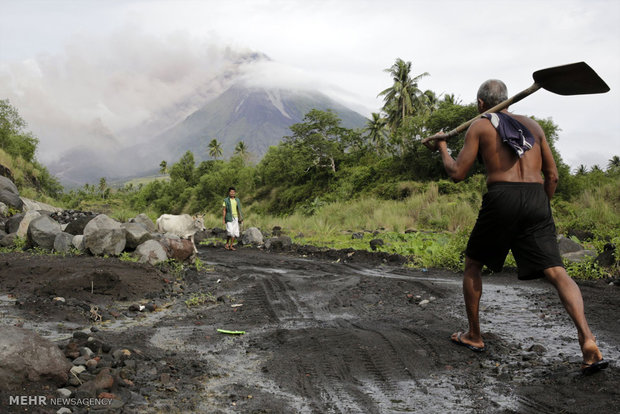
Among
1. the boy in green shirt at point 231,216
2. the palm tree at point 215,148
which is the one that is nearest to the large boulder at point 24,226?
the boy in green shirt at point 231,216

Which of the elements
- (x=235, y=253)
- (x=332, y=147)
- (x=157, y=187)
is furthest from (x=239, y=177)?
(x=235, y=253)

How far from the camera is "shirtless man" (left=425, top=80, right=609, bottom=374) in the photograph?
3.86m

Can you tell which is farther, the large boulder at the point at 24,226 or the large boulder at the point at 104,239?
the large boulder at the point at 24,226

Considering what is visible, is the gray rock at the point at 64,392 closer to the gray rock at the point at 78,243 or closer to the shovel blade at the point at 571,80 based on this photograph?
the shovel blade at the point at 571,80

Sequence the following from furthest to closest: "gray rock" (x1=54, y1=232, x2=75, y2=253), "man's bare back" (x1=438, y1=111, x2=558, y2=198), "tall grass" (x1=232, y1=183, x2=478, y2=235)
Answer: "tall grass" (x1=232, y1=183, x2=478, y2=235), "gray rock" (x1=54, y1=232, x2=75, y2=253), "man's bare back" (x1=438, y1=111, x2=558, y2=198)

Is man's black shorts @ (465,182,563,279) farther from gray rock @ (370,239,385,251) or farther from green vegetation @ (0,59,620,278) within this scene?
gray rock @ (370,239,385,251)

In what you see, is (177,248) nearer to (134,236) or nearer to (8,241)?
(134,236)

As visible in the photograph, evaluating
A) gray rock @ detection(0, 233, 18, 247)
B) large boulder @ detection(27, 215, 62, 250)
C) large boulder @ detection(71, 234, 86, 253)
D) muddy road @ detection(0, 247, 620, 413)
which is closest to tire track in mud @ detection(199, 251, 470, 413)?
muddy road @ detection(0, 247, 620, 413)

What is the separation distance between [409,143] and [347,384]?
3339 cm

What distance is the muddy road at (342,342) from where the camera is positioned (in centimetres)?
336

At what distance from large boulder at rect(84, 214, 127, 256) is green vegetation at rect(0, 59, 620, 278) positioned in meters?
1.49

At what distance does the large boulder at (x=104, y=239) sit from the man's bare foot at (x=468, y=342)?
8133mm

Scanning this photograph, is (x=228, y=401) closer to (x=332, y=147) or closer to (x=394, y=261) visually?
(x=394, y=261)

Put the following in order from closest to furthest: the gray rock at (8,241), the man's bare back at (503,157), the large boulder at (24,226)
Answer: the man's bare back at (503,157), the gray rock at (8,241), the large boulder at (24,226)
